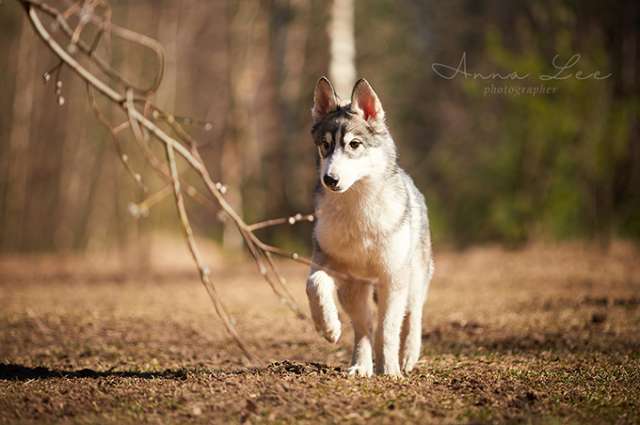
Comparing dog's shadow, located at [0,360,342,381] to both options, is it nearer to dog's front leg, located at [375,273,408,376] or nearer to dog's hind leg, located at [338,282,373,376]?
dog's hind leg, located at [338,282,373,376]

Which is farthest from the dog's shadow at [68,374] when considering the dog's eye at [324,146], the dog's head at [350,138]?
the dog's eye at [324,146]

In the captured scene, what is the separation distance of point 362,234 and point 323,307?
0.63m

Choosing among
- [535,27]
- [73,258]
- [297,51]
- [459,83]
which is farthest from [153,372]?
[73,258]

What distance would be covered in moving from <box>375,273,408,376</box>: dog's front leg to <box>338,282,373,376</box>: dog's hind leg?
98mm

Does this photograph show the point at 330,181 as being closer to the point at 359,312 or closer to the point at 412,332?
the point at 359,312

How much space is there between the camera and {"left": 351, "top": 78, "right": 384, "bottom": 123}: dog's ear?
18.7ft

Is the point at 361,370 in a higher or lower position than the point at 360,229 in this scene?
lower

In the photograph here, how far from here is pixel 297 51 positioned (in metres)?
20.8

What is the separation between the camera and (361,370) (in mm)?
5371

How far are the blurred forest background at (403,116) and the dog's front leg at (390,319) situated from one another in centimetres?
637

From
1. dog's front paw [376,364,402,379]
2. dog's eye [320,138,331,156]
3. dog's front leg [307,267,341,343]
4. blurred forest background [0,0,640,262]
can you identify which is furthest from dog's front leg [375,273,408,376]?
blurred forest background [0,0,640,262]

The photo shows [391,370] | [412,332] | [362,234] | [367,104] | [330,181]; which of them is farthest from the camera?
[412,332]

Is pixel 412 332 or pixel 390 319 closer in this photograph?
pixel 390 319

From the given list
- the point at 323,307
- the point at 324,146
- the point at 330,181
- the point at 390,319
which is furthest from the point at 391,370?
the point at 324,146
